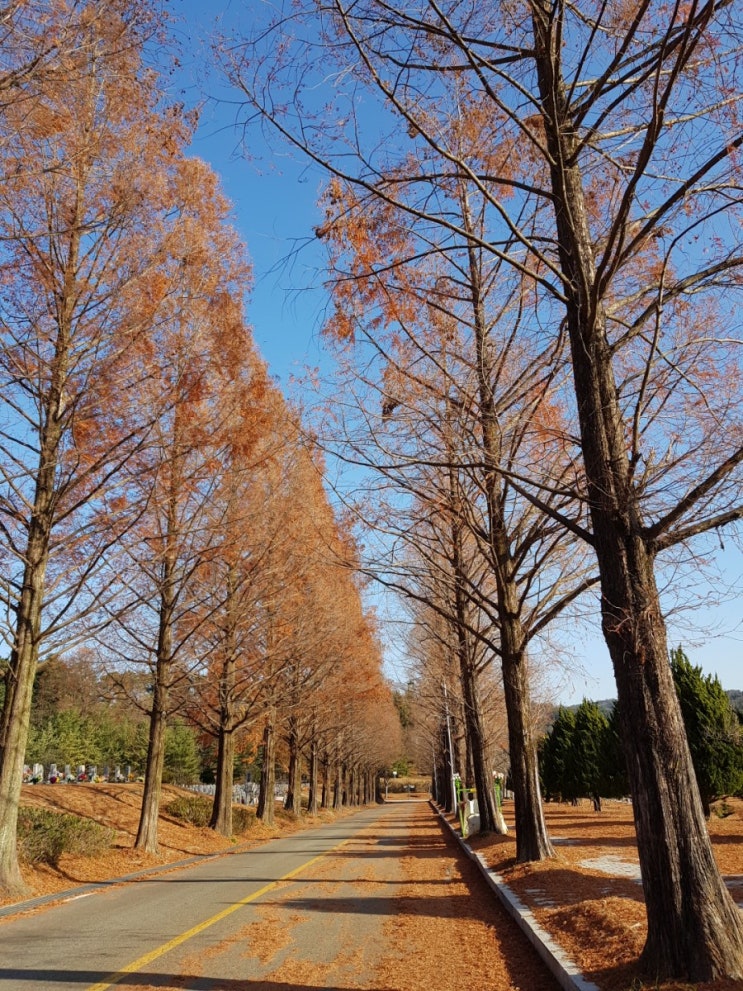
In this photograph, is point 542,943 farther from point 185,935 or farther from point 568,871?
point 568,871

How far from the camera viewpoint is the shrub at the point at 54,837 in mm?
11016

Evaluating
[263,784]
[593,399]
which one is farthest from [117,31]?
[263,784]

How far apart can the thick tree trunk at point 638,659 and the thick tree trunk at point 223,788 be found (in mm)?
18257

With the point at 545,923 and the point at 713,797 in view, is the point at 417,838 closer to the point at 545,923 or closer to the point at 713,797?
the point at 713,797

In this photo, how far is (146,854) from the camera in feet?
48.4

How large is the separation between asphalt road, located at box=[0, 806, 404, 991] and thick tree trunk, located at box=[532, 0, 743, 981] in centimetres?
239

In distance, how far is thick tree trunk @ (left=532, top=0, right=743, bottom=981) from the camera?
4.35 m

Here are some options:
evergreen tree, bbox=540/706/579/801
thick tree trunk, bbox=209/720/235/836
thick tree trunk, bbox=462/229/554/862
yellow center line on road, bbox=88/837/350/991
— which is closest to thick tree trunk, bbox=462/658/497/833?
thick tree trunk, bbox=462/229/554/862

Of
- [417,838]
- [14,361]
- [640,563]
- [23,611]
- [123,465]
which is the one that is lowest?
[417,838]

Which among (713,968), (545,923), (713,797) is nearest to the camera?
(713,968)

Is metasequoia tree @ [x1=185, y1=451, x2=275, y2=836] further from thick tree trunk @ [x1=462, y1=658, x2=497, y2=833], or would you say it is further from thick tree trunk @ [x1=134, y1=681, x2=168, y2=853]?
thick tree trunk @ [x1=462, y1=658, x2=497, y2=833]

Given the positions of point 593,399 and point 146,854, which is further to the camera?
point 146,854

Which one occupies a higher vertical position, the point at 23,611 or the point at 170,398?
the point at 170,398

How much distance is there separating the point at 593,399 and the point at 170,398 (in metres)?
7.09
